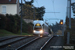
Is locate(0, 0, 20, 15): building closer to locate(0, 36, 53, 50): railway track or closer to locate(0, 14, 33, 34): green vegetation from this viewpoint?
locate(0, 14, 33, 34): green vegetation

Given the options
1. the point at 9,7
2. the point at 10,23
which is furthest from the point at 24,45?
the point at 9,7

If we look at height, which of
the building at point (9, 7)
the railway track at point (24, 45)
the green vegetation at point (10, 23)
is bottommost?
the railway track at point (24, 45)

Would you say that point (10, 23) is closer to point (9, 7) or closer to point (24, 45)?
point (9, 7)

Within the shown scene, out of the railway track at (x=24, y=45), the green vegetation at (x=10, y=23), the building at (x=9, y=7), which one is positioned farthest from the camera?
the building at (x=9, y=7)

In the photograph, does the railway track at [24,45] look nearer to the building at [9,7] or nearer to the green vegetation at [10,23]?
the green vegetation at [10,23]

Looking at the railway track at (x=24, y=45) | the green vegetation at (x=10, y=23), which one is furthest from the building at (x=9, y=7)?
the railway track at (x=24, y=45)

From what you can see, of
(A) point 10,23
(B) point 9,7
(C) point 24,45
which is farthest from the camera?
(B) point 9,7

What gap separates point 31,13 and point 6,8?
18.0 metres

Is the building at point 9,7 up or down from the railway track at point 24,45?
up

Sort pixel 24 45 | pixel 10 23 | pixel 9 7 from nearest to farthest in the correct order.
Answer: pixel 24 45, pixel 10 23, pixel 9 7

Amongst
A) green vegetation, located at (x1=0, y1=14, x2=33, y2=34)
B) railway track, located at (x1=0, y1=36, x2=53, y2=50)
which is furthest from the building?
railway track, located at (x1=0, y1=36, x2=53, y2=50)

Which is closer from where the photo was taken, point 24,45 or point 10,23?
point 24,45

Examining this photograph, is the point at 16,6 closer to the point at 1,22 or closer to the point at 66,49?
the point at 1,22

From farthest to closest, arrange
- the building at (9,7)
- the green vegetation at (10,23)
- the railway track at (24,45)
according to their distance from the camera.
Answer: the building at (9,7) < the green vegetation at (10,23) < the railway track at (24,45)
